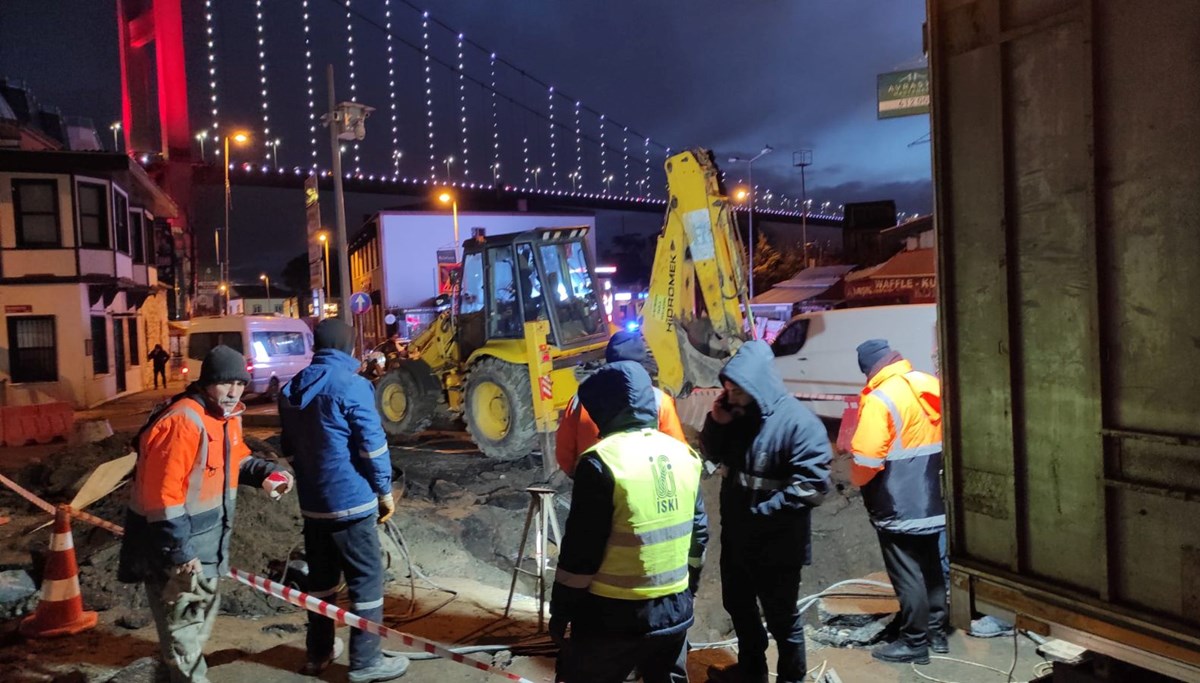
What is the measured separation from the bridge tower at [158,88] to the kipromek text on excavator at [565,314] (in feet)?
148

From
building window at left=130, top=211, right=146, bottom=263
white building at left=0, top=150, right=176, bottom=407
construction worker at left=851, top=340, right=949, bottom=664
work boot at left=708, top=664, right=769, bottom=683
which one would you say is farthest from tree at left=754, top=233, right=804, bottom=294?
work boot at left=708, top=664, right=769, bottom=683

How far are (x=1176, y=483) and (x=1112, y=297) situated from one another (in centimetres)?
50

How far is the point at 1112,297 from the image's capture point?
6.91 feet

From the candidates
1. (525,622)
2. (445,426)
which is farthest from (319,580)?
(445,426)

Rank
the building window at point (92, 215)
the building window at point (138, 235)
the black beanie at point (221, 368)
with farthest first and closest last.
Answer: the building window at point (138, 235), the building window at point (92, 215), the black beanie at point (221, 368)

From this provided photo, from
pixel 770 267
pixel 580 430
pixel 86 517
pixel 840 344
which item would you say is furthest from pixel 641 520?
pixel 770 267

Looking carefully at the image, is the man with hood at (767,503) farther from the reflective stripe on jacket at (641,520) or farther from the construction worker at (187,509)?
the construction worker at (187,509)

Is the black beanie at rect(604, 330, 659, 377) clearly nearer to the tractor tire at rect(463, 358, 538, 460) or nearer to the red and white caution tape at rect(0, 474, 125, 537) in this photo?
the red and white caution tape at rect(0, 474, 125, 537)

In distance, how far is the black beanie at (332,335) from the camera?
417 cm

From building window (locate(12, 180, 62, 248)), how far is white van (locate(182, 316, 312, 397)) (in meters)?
6.31

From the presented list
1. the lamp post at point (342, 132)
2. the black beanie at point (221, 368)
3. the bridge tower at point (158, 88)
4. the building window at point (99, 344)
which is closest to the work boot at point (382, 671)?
the black beanie at point (221, 368)

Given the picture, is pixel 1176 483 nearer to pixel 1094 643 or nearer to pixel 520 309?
pixel 1094 643

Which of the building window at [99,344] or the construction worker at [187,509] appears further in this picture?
the building window at [99,344]

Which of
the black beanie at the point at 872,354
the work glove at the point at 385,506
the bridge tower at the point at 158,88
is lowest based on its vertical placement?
the work glove at the point at 385,506
